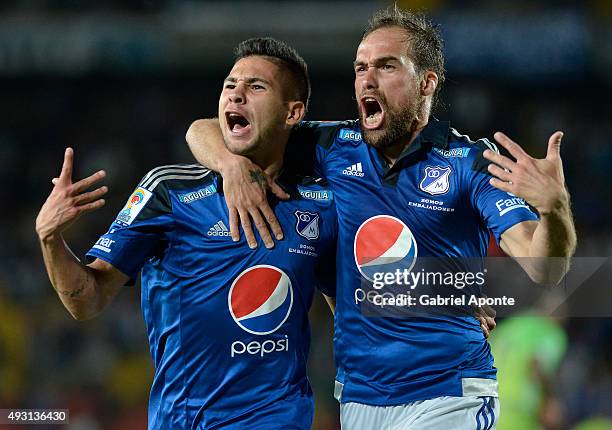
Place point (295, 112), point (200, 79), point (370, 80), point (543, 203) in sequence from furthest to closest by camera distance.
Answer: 1. point (200, 79)
2. point (295, 112)
3. point (370, 80)
4. point (543, 203)

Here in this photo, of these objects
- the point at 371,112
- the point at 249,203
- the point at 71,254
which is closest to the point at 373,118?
the point at 371,112

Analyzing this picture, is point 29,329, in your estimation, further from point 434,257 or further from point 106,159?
point 434,257

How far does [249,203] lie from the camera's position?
160 inches

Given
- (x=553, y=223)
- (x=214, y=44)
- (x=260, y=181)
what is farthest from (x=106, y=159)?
(x=553, y=223)

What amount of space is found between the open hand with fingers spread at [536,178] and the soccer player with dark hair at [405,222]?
55mm

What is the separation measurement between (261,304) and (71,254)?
79cm

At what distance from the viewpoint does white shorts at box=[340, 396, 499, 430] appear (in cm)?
390

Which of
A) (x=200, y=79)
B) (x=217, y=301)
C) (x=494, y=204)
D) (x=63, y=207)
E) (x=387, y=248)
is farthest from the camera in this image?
(x=200, y=79)

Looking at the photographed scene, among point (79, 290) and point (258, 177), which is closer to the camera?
point (79, 290)

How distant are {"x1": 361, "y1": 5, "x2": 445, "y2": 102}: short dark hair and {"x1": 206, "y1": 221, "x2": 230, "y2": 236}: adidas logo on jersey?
111cm

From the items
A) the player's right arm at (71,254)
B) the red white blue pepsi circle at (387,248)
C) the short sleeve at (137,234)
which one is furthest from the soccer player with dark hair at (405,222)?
the player's right arm at (71,254)

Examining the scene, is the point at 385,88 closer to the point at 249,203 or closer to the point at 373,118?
the point at 373,118

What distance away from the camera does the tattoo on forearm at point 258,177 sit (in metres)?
4.18

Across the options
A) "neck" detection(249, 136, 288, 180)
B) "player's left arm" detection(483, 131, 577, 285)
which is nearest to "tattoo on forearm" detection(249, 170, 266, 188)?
"neck" detection(249, 136, 288, 180)
